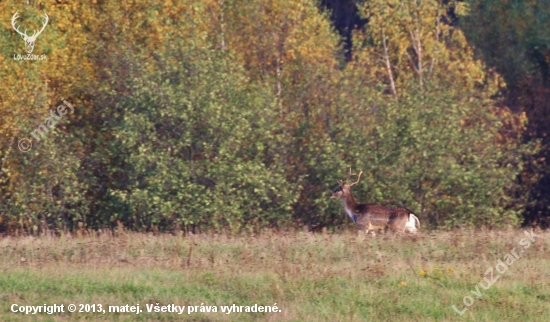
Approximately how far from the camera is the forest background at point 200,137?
2016 centimetres

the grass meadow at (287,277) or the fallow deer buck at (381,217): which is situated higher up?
the fallow deer buck at (381,217)

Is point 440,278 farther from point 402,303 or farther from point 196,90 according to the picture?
point 196,90

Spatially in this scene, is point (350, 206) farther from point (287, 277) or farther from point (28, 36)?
point (28, 36)

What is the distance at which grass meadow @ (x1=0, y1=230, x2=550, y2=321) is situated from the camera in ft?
33.8

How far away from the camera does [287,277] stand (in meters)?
11.2

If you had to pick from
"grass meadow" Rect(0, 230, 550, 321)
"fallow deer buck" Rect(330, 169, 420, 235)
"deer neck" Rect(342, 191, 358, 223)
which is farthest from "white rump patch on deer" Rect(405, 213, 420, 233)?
"grass meadow" Rect(0, 230, 550, 321)

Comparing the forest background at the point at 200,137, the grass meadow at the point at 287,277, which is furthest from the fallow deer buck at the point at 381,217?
the forest background at the point at 200,137

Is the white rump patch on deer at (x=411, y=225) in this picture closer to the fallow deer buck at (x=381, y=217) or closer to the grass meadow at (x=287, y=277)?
the fallow deer buck at (x=381, y=217)

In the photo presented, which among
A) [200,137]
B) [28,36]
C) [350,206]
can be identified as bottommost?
[350,206]

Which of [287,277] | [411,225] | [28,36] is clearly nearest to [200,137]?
[28,36]

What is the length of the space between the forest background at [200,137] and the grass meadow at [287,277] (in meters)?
5.91

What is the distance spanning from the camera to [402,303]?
10.4 metres

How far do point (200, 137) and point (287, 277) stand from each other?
383 inches

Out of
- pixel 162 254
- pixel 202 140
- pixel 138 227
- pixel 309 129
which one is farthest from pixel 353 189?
pixel 162 254
